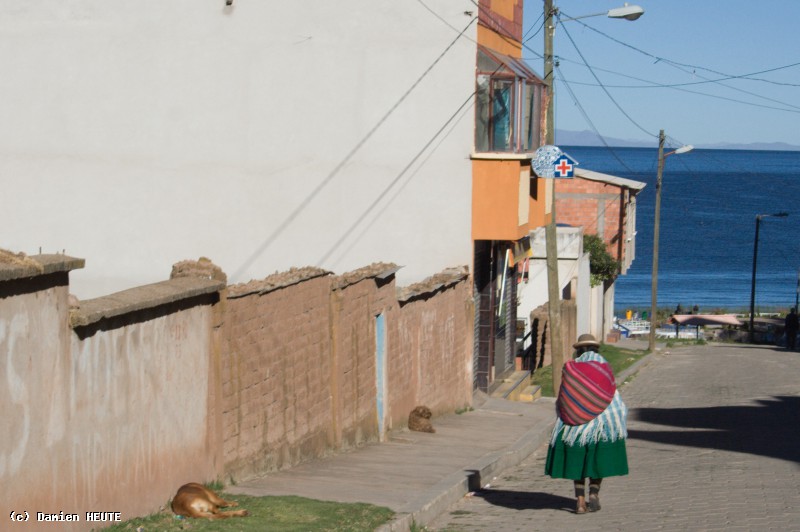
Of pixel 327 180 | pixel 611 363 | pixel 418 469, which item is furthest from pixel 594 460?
pixel 611 363

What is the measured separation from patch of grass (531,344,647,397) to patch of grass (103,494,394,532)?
16.0 metres

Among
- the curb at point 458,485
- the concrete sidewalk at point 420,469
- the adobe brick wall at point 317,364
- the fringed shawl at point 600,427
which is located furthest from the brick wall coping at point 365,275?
the fringed shawl at point 600,427

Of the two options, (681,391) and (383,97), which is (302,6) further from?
(681,391)

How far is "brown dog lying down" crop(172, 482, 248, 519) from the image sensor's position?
9547mm

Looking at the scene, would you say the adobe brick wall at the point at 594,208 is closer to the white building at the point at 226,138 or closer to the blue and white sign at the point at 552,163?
the blue and white sign at the point at 552,163

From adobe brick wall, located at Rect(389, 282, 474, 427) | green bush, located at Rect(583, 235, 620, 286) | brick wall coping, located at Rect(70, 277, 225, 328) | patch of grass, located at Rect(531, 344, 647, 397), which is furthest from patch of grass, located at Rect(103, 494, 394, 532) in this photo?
green bush, located at Rect(583, 235, 620, 286)

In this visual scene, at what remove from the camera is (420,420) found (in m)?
17.8

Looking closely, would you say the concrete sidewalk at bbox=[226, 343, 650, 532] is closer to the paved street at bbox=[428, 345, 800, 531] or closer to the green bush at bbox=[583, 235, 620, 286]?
the paved street at bbox=[428, 345, 800, 531]

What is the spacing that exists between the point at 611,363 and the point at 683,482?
2397 centimetres

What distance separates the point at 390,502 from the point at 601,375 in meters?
2.29

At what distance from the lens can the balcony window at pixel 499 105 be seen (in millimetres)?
22266

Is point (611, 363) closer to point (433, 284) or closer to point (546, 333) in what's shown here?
point (546, 333)

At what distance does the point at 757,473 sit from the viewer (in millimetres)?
13500

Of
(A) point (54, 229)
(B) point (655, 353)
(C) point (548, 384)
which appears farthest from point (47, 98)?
(B) point (655, 353)
